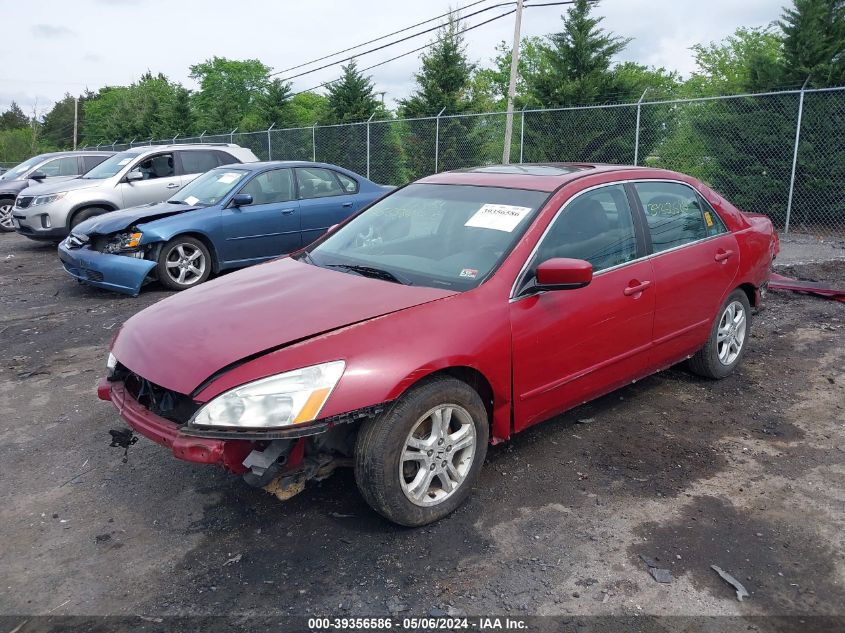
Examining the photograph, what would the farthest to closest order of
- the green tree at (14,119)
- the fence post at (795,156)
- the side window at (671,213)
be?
1. the green tree at (14,119)
2. the fence post at (795,156)
3. the side window at (671,213)

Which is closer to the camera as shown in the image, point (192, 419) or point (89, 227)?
point (192, 419)

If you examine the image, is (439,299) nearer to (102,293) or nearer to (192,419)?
(192,419)

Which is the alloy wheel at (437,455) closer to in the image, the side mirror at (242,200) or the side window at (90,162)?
the side mirror at (242,200)

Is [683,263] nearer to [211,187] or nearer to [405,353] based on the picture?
[405,353]

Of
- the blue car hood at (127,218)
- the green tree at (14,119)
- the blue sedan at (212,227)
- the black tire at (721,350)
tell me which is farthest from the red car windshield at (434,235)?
the green tree at (14,119)

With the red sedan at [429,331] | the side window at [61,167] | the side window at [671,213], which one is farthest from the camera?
the side window at [61,167]

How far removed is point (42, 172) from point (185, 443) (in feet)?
50.6

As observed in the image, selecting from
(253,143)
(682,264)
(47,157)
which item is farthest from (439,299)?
(253,143)

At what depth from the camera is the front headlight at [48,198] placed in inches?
450

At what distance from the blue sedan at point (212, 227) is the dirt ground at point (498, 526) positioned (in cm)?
349

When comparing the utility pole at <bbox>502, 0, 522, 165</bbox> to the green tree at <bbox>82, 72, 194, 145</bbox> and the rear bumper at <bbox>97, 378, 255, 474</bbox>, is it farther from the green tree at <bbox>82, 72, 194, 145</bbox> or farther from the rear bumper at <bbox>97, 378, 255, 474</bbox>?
the green tree at <bbox>82, 72, 194, 145</bbox>

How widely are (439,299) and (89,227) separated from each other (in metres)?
6.45

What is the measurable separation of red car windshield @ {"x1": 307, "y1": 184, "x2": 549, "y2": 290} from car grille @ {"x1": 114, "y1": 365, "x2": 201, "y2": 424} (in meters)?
1.18

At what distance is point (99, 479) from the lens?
3.75m
